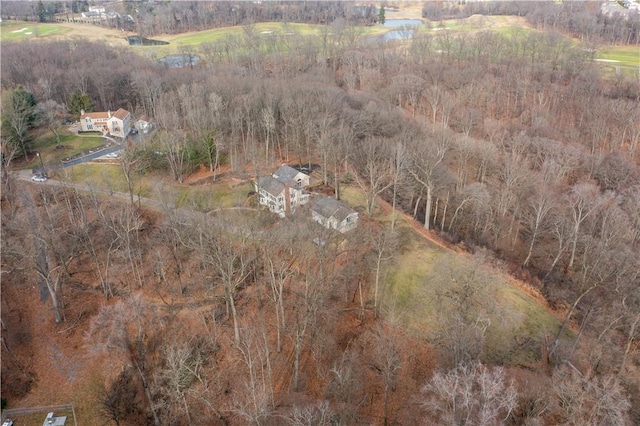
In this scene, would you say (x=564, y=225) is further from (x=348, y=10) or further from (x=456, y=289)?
(x=348, y=10)

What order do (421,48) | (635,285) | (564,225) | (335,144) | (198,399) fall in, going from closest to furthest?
1. (198,399)
2. (635,285)
3. (564,225)
4. (335,144)
5. (421,48)

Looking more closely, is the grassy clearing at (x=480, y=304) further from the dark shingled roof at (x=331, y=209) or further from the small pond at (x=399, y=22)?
the small pond at (x=399, y=22)

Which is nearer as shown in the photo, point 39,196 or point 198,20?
point 39,196

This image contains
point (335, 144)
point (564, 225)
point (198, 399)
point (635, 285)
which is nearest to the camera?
point (198, 399)

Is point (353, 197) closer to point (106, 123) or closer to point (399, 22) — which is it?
point (106, 123)

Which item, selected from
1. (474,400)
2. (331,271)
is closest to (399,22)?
(331,271)

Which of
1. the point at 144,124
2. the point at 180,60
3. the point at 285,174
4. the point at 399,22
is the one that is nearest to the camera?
the point at 285,174

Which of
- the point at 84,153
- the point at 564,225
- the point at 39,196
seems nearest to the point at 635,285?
the point at 564,225
